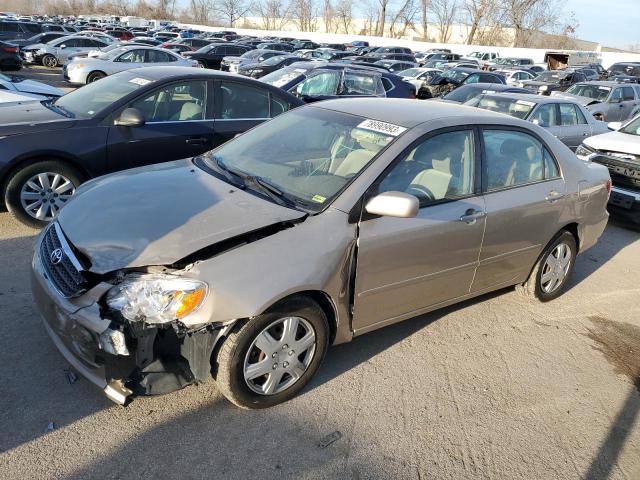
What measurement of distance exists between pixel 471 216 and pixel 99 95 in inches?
173

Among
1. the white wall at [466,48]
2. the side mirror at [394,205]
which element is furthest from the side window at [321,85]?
the white wall at [466,48]

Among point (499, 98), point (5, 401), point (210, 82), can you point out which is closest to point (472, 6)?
point (499, 98)

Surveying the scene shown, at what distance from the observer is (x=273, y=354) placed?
290cm

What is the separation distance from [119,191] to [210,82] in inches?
120

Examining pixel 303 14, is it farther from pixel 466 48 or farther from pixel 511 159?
pixel 511 159

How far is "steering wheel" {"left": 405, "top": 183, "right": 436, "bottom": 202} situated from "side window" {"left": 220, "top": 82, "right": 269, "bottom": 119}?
3.38 metres

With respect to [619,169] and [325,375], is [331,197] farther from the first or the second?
[619,169]

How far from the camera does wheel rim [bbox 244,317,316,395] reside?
2854mm

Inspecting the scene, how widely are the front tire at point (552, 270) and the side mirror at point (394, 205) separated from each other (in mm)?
2083

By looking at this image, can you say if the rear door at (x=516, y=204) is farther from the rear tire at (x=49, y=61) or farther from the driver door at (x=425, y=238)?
the rear tire at (x=49, y=61)

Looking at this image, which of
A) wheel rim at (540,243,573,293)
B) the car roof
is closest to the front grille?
the car roof

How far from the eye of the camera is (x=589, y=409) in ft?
11.0

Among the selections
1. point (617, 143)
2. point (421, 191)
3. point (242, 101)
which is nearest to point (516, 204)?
point (421, 191)

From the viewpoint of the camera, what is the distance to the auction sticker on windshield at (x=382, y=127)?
3428 millimetres
